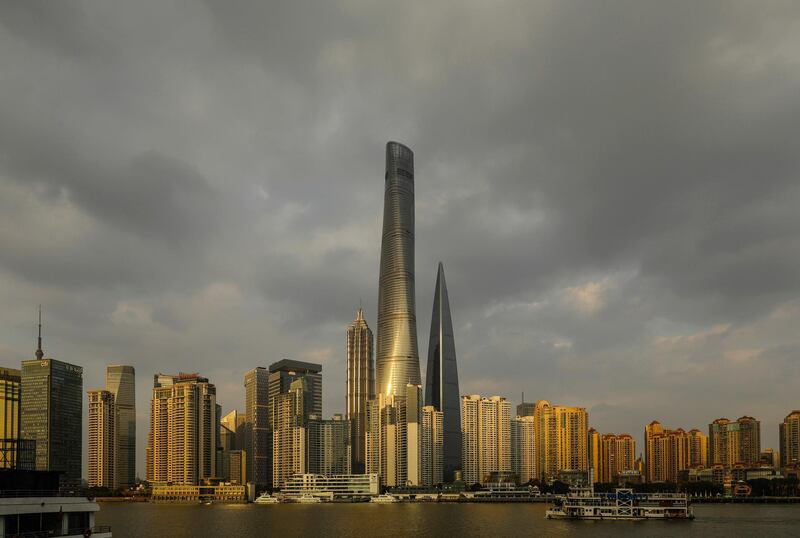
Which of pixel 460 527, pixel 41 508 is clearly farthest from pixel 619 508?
pixel 41 508

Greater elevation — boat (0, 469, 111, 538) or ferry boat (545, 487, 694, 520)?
boat (0, 469, 111, 538)

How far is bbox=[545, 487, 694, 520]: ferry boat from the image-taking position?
5871 inches

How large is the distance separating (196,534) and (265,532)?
1112 cm

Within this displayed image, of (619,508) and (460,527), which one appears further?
(619,508)

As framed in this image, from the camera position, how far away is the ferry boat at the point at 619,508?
489 ft

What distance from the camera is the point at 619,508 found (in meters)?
149

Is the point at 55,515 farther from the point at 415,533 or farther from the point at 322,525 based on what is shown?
the point at 322,525

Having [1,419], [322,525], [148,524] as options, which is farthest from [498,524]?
[1,419]

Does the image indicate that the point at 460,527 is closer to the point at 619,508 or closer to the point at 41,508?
the point at 619,508

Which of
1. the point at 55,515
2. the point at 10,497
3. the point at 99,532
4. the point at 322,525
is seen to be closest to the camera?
the point at 10,497

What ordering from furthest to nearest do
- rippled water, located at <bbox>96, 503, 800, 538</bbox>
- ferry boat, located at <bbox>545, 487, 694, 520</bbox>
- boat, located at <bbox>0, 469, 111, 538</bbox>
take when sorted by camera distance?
1. ferry boat, located at <bbox>545, 487, 694, 520</bbox>
2. rippled water, located at <bbox>96, 503, 800, 538</bbox>
3. boat, located at <bbox>0, 469, 111, 538</bbox>

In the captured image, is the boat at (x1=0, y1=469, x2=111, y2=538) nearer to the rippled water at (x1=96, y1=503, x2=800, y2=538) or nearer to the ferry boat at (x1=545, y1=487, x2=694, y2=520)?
the rippled water at (x1=96, y1=503, x2=800, y2=538)

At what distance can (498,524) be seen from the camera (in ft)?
458

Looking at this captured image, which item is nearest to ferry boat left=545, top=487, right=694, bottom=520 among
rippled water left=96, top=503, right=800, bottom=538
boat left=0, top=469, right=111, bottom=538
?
rippled water left=96, top=503, right=800, bottom=538
